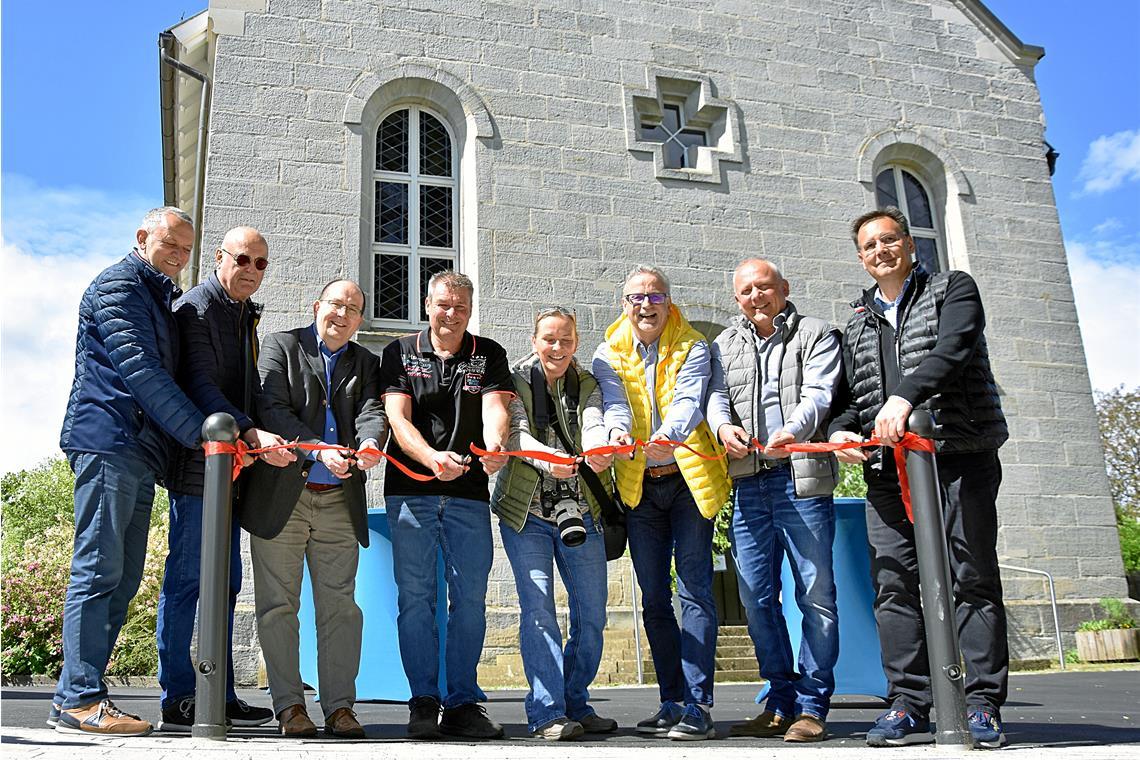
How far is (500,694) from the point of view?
7137 millimetres

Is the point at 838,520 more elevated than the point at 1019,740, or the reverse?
the point at 838,520

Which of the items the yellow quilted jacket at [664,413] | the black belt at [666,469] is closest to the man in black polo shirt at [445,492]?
the yellow quilted jacket at [664,413]

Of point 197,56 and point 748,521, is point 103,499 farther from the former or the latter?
point 197,56

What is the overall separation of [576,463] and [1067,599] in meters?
8.10

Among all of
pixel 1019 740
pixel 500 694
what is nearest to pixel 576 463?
pixel 1019 740

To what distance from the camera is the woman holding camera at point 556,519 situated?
386 centimetres

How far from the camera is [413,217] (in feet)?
31.4

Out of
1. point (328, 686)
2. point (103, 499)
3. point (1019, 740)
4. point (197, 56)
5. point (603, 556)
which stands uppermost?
point (197, 56)

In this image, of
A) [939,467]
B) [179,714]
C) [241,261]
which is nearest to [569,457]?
[939,467]

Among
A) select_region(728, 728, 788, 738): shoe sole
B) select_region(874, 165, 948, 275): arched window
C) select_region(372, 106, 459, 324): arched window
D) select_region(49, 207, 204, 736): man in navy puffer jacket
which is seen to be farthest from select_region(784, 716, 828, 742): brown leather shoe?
select_region(874, 165, 948, 275): arched window

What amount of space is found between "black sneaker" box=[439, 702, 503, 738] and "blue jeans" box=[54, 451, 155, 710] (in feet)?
4.29

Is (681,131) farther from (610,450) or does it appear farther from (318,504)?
(318,504)

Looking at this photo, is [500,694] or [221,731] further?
[500,694]

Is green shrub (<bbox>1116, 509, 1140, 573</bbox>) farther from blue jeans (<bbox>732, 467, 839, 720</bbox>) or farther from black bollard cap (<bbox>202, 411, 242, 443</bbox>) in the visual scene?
black bollard cap (<bbox>202, 411, 242, 443</bbox>)
